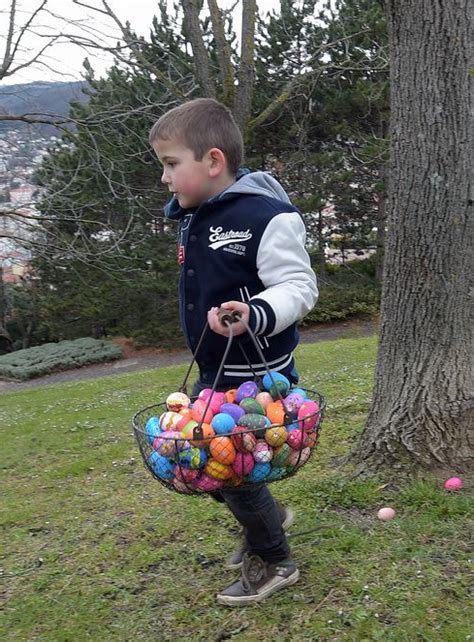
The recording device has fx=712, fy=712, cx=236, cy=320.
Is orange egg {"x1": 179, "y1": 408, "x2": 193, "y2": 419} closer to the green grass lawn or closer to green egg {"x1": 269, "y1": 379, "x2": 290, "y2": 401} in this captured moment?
green egg {"x1": 269, "y1": 379, "x2": 290, "y2": 401}

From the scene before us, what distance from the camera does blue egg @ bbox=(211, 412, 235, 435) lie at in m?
2.18

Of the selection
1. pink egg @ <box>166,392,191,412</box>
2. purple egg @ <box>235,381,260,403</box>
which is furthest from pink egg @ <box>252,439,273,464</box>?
pink egg @ <box>166,392,191,412</box>

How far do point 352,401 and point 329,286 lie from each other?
1426cm

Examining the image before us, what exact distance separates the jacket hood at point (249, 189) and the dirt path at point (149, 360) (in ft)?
46.2

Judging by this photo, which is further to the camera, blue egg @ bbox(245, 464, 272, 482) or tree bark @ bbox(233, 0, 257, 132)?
tree bark @ bbox(233, 0, 257, 132)

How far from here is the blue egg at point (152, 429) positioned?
2218mm

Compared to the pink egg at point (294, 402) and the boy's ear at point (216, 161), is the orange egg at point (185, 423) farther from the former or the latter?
the boy's ear at point (216, 161)

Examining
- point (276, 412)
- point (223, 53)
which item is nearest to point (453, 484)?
point (276, 412)

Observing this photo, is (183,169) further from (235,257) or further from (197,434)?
(197,434)

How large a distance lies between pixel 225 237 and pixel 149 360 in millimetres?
16181

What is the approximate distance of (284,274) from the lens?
7.77ft

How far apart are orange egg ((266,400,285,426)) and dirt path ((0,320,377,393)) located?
14.6 meters

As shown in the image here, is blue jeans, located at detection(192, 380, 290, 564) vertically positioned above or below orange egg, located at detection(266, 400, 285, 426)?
below

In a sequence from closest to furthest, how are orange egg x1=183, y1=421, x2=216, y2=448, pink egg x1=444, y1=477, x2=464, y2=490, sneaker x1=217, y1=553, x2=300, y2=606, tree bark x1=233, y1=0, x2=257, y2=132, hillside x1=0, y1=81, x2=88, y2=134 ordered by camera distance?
orange egg x1=183, y1=421, x2=216, y2=448 → sneaker x1=217, y1=553, x2=300, y2=606 → pink egg x1=444, y1=477, x2=464, y2=490 → tree bark x1=233, y1=0, x2=257, y2=132 → hillside x1=0, y1=81, x2=88, y2=134
